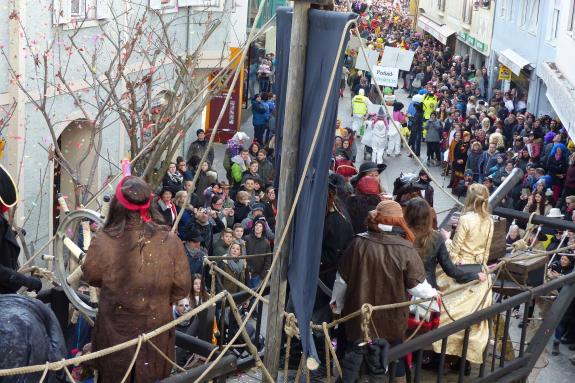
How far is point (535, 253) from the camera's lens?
987 cm

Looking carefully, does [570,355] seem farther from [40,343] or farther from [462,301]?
[40,343]

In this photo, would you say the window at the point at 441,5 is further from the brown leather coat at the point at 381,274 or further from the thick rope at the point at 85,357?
the thick rope at the point at 85,357

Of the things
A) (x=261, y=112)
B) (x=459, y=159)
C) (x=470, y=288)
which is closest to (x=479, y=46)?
(x=459, y=159)

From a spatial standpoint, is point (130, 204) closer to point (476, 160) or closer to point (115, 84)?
point (115, 84)

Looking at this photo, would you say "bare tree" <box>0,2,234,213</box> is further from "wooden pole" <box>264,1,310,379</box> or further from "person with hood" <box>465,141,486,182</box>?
"person with hood" <box>465,141,486,182</box>

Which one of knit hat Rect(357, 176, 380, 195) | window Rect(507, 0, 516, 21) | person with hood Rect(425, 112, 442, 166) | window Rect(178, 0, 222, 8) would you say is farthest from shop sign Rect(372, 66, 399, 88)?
knit hat Rect(357, 176, 380, 195)

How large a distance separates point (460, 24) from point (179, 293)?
154 feet

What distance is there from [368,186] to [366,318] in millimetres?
2450

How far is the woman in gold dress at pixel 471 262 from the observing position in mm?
8523

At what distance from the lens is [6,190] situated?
7.01 metres

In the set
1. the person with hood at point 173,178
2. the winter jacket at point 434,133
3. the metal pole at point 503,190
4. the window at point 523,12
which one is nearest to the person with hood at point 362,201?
the metal pole at point 503,190

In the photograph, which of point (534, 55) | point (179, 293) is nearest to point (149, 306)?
point (179, 293)

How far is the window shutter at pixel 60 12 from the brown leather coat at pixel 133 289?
1162cm

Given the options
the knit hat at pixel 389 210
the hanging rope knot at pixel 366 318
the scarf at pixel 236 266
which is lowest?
the scarf at pixel 236 266
